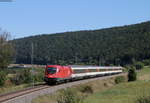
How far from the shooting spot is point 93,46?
157m

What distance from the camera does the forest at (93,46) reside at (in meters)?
139

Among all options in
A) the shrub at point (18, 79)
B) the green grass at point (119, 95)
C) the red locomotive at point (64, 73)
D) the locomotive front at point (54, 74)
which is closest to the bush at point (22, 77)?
the shrub at point (18, 79)

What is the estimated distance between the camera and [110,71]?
91.5 metres

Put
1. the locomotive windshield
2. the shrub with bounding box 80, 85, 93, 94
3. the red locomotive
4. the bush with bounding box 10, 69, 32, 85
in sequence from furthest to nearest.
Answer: the bush with bounding box 10, 69, 32, 85, the locomotive windshield, the red locomotive, the shrub with bounding box 80, 85, 93, 94

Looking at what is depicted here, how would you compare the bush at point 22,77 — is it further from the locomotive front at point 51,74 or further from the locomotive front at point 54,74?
the locomotive front at point 51,74

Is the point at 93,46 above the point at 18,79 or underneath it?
above

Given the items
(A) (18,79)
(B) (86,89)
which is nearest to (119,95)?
(B) (86,89)

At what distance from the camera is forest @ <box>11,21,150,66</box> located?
138750mm

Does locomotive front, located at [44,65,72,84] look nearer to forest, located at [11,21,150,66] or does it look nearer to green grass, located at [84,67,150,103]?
green grass, located at [84,67,150,103]

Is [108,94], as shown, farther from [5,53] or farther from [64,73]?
[5,53]

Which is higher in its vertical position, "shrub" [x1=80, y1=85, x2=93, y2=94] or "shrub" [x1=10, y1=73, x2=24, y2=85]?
"shrub" [x1=10, y1=73, x2=24, y2=85]

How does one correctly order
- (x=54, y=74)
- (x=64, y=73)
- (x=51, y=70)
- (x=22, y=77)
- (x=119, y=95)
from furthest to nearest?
1. (x=22, y=77)
2. (x=64, y=73)
3. (x=51, y=70)
4. (x=54, y=74)
5. (x=119, y=95)

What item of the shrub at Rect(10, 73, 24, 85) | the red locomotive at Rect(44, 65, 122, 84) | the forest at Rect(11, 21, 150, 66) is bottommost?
the shrub at Rect(10, 73, 24, 85)

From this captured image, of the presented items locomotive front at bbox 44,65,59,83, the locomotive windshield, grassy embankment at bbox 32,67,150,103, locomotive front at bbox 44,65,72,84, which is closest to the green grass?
grassy embankment at bbox 32,67,150,103
